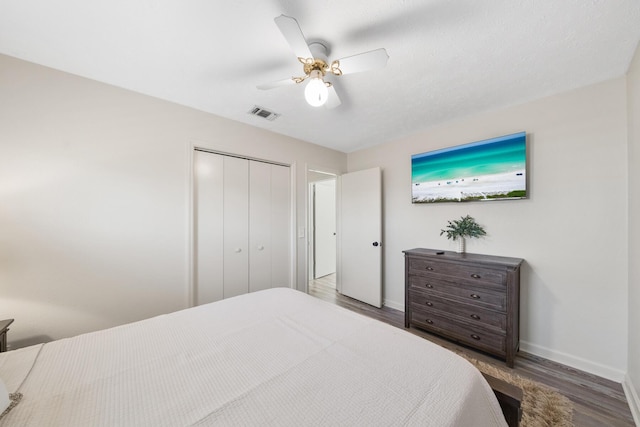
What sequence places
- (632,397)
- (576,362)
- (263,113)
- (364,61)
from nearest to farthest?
1. (364,61)
2. (632,397)
3. (576,362)
4. (263,113)

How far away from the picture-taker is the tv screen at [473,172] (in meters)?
2.17

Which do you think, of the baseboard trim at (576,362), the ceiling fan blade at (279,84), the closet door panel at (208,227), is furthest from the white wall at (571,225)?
the closet door panel at (208,227)

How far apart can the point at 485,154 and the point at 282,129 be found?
228 centimetres

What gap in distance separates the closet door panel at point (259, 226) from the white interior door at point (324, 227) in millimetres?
1896

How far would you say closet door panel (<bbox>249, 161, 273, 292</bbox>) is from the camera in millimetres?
2793

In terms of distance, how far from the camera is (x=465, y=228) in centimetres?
246

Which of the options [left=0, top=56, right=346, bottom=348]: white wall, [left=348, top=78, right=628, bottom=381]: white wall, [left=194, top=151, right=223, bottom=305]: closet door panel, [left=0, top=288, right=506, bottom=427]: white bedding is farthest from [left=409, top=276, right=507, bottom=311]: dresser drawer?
[left=0, top=56, right=346, bottom=348]: white wall

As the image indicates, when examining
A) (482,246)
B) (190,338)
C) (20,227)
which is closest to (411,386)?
(190,338)

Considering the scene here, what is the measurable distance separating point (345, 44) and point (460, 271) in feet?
7.15

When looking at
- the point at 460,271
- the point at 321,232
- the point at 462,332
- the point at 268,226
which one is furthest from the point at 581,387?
the point at 321,232

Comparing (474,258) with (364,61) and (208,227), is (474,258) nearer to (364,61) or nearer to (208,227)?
(364,61)

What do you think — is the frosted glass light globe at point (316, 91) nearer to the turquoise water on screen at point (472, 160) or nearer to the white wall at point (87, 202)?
the white wall at point (87, 202)

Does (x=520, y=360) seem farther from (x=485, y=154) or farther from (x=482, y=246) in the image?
(x=485, y=154)

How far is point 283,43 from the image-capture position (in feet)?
4.75
